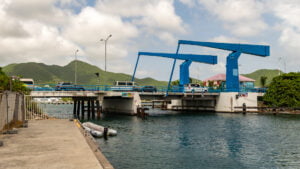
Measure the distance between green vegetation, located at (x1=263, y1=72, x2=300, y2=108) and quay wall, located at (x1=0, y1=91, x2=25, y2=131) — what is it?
56.5 m

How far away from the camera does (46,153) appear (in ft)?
45.1

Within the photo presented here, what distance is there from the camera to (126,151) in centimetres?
2219

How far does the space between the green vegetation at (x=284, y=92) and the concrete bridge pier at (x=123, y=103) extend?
3282 cm

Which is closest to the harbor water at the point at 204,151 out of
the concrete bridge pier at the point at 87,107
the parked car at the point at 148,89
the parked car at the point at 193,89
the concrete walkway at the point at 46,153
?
the concrete walkway at the point at 46,153

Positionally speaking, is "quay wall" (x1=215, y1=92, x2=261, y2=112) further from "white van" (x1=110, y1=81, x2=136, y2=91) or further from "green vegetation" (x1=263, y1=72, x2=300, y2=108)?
"white van" (x1=110, y1=81, x2=136, y2=91)

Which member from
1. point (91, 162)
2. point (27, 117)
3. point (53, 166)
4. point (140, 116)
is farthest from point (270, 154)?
point (140, 116)

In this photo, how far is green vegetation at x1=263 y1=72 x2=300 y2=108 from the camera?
2562 inches

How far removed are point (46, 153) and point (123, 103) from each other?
47988 millimetres

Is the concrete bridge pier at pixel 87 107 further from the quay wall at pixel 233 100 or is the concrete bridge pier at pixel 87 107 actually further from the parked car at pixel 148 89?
the quay wall at pixel 233 100

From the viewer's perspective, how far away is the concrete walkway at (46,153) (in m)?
11.5

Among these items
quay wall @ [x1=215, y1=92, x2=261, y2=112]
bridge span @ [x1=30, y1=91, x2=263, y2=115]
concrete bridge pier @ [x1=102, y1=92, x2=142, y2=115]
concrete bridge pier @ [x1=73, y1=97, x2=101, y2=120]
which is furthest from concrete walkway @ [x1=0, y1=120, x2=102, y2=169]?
quay wall @ [x1=215, y1=92, x2=261, y2=112]

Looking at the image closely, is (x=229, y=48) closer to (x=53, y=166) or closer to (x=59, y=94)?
(x=59, y=94)

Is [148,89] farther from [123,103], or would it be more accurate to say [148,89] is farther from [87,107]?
[87,107]

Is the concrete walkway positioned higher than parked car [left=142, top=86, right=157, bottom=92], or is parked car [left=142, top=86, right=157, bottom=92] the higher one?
parked car [left=142, top=86, right=157, bottom=92]
